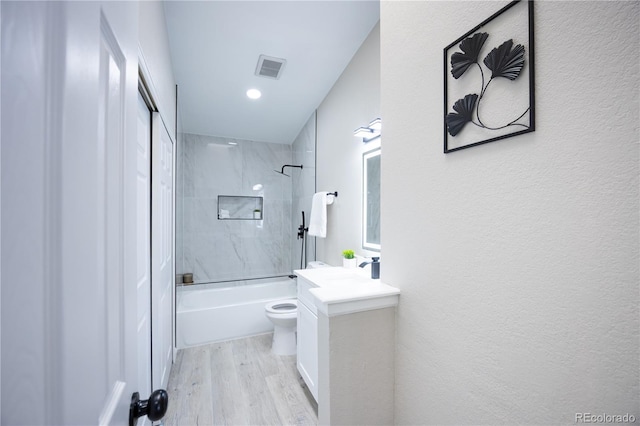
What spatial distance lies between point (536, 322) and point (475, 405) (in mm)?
408

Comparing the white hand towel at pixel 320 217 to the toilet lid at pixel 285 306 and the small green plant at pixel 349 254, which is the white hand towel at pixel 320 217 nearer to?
the small green plant at pixel 349 254

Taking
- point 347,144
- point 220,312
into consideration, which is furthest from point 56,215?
point 220,312

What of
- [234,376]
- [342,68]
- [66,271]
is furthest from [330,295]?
[342,68]

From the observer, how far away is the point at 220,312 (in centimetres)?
293

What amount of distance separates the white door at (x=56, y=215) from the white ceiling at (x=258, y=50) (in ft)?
6.55

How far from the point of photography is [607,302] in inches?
26.5

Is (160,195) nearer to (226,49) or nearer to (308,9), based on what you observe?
(226,49)

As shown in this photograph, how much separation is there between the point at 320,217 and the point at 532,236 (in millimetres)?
2143

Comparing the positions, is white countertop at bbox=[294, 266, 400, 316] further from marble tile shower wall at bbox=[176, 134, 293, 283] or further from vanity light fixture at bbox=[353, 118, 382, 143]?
marble tile shower wall at bbox=[176, 134, 293, 283]

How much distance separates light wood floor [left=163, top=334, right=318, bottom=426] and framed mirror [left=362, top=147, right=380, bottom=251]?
126 cm

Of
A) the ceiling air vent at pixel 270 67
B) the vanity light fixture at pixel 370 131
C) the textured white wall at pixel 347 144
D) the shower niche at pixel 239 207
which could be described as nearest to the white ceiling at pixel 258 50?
the ceiling air vent at pixel 270 67

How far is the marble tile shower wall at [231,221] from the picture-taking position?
3916mm

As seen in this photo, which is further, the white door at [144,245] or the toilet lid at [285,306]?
the toilet lid at [285,306]

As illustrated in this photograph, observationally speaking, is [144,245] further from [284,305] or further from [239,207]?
[239,207]
